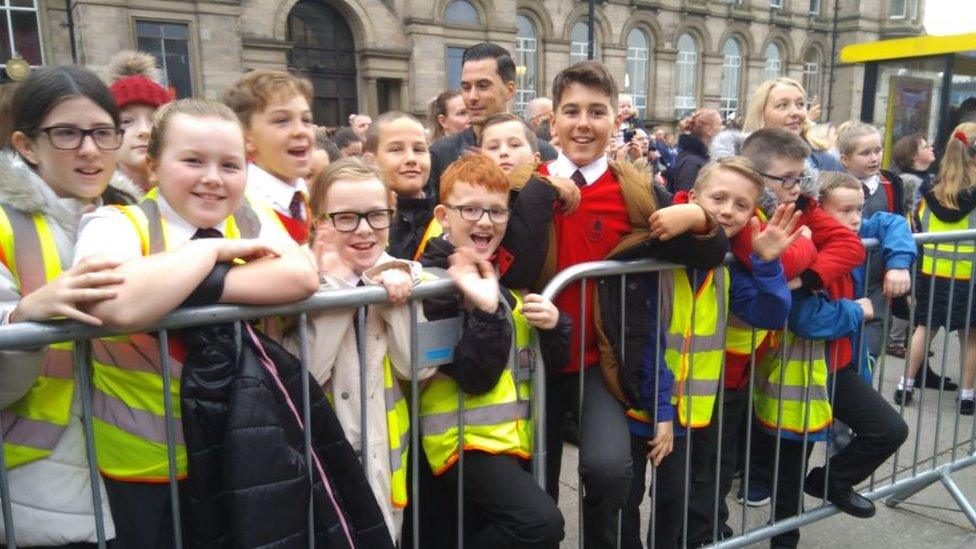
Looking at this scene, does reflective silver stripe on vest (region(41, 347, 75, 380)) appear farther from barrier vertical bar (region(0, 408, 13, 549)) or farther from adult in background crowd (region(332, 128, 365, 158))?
adult in background crowd (region(332, 128, 365, 158))

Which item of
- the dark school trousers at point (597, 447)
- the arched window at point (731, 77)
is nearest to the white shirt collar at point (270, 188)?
the dark school trousers at point (597, 447)

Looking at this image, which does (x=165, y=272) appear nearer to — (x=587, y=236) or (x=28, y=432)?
(x=28, y=432)

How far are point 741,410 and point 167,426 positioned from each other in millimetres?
2396

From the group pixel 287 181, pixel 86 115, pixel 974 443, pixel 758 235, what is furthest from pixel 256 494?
pixel 974 443

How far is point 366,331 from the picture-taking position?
2.10 meters

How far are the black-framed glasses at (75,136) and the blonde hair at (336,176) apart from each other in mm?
628

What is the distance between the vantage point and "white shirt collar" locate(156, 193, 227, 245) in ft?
6.07

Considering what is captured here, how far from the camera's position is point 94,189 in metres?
1.97

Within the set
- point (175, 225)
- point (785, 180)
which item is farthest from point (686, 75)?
point (175, 225)

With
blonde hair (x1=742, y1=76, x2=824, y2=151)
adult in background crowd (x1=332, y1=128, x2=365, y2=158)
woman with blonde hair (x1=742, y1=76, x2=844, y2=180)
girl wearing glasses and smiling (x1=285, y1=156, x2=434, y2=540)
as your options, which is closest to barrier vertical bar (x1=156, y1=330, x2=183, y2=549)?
girl wearing glasses and smiling (x1=285, y1=156, x2=434, y2=540)

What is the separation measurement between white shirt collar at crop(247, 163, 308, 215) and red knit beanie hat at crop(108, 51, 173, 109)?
0.67 meters

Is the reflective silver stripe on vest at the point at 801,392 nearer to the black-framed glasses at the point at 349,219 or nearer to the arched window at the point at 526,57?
the black-framed glasses at the point at 349,219

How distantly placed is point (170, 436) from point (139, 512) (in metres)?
0.27

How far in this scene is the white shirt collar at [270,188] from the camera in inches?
104
